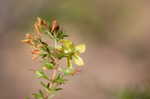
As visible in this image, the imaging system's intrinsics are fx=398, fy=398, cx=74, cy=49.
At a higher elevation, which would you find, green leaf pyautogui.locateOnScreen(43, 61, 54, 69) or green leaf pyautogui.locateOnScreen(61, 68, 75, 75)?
green leaf pyautogui.locateOnScreen(43, 61, 54, 69)

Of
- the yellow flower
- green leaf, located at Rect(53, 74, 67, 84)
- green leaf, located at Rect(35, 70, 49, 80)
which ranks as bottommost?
green leaf, located at Rect(53, 74, 67, 84)

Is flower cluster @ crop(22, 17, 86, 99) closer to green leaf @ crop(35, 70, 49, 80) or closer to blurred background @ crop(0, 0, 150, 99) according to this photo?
green leaf @ crop(35, 70, 49, 80)

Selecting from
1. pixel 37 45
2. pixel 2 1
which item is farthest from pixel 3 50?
pixel 37 45

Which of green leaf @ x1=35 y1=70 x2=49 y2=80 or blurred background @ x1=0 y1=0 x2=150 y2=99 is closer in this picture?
green leaf @ x1=35 y1=70 x2=49 y2=80

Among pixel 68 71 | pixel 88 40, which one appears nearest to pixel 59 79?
pixel 68 71

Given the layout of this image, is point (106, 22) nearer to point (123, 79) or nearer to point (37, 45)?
point (123, 79)

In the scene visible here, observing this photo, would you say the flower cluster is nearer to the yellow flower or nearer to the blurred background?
the yellow flower

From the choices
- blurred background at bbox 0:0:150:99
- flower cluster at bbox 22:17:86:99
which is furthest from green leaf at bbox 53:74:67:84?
blurred background at bbox 0:0:150:99

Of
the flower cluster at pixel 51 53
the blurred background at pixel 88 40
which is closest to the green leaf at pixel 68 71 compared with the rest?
the flower cluster at pixel 51 53

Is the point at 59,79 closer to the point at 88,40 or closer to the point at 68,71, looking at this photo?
the point at 68,71
